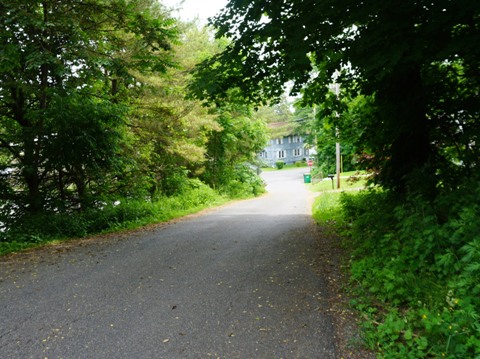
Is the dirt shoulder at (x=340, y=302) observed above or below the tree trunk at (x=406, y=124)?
below

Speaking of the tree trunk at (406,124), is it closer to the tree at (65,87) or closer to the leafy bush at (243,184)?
the tree at (65,87)

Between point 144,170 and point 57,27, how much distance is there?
21.1ft

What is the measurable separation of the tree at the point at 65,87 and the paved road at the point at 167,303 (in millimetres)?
3158

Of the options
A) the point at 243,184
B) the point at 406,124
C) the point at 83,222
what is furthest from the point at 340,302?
the point at 243,184

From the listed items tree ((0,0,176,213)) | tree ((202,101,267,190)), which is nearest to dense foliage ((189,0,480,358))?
tree ((0,0,176,213))

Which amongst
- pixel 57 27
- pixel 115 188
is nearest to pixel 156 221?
pixel 115 188

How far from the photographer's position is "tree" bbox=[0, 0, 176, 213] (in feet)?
27.9

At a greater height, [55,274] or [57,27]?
[57,27]

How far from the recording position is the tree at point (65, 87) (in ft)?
27.9

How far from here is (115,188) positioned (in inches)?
490

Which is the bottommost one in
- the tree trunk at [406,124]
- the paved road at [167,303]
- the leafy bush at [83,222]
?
the paved road at [167,303]

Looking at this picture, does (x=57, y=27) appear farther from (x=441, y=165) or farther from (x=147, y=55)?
(x=441, y=165)

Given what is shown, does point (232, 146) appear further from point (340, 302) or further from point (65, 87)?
point (340, 302)

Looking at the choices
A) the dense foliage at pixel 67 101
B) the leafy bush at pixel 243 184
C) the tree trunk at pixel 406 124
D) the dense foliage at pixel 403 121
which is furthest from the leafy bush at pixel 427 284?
the leafy bush at pixel 243 184
